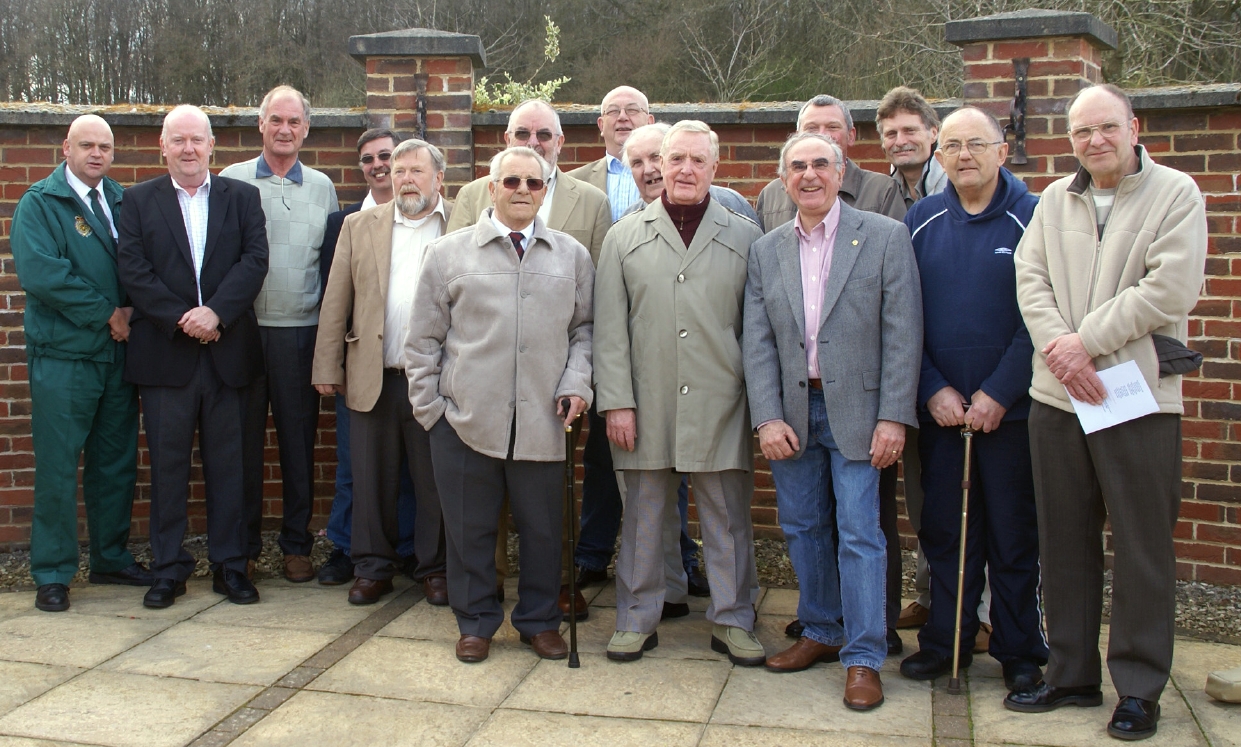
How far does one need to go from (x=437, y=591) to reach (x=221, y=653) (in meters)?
0.92

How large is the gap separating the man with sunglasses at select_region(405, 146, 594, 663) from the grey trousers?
270 millimetres

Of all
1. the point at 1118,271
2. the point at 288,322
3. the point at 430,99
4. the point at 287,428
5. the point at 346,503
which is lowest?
the point at 346,503

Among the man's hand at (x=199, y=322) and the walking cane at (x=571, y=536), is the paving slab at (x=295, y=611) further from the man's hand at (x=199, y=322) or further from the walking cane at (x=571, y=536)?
the man's hand at (x=199, y=322)

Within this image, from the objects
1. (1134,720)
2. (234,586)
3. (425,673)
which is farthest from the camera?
(234,586)

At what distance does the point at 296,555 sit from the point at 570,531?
1.78 meters

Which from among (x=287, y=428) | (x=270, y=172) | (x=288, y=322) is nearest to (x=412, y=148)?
(x=270, y=172)

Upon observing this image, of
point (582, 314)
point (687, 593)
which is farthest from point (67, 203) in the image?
point (687, 593)

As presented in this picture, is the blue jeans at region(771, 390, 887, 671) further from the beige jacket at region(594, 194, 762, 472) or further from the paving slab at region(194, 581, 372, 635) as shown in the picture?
the paving slab at region(194, 581, 372, 635)

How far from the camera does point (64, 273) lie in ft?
15.0

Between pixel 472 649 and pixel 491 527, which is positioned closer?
pixel 472 649

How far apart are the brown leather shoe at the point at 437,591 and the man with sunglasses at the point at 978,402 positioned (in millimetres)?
1903

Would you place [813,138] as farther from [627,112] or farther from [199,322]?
[199,322]

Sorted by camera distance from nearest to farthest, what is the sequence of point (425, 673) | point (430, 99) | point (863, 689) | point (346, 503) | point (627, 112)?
point (863, 689)
point (425, 673)
point (627, 112)
point (346, 503)
point (430, 99)

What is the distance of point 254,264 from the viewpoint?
468 centimetres
